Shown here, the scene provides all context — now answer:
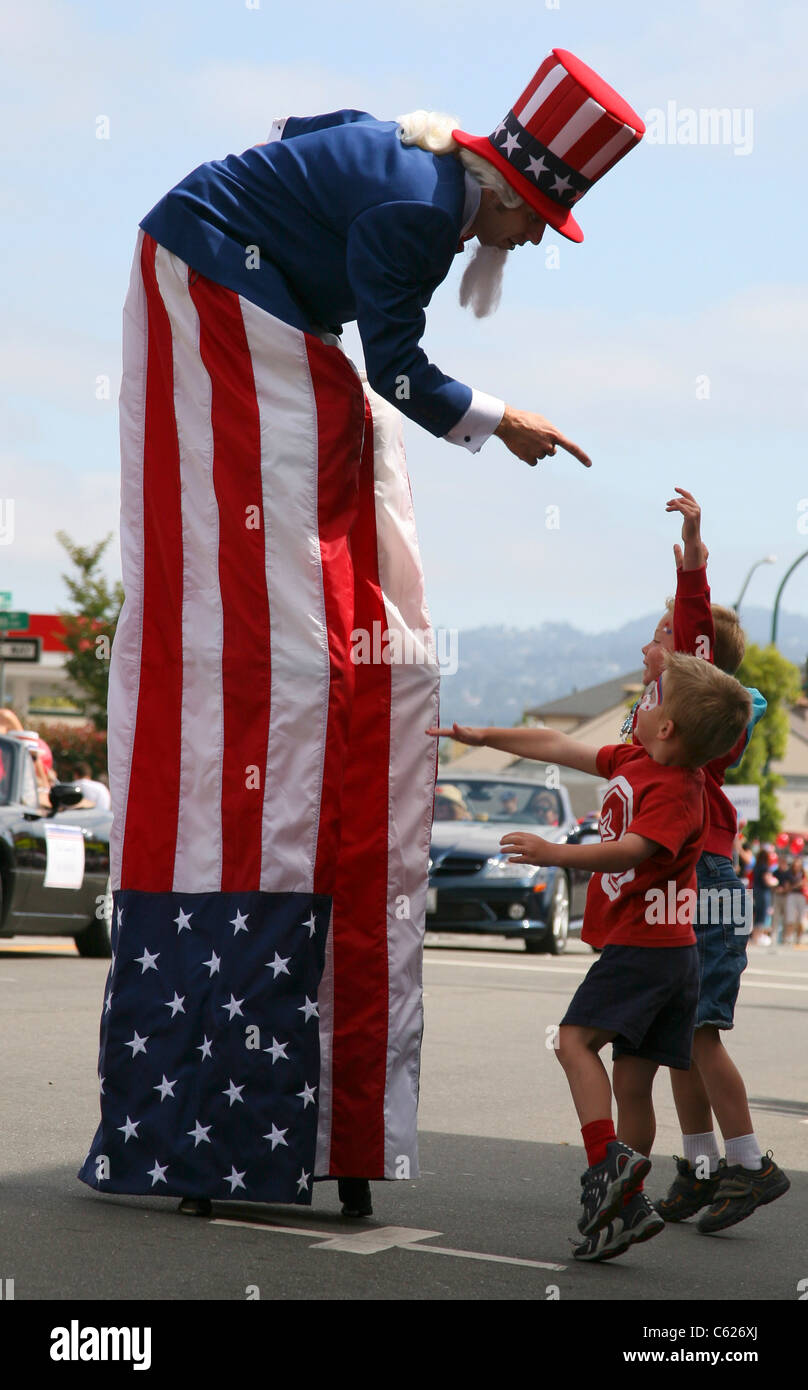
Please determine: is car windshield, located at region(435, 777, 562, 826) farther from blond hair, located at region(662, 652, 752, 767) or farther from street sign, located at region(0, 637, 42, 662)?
blond hair, located at region(662, 652, 752, 767)

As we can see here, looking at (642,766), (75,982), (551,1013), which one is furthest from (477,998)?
(642,766)

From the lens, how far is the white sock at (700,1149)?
14.8ft

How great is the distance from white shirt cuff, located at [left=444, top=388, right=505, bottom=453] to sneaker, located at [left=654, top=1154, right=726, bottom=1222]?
6.66ft

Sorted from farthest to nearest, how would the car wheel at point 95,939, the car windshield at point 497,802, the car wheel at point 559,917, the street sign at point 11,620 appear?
the street sign at point 11,620
the car windshield at point 497,802
the car wheel at point 559,917
the car wheel at point 95,939

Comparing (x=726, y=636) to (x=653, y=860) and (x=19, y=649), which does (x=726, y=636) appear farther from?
(x=19, y=649)

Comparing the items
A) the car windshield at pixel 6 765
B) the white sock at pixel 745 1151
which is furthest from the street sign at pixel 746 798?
the white sock at pixel 745 1151

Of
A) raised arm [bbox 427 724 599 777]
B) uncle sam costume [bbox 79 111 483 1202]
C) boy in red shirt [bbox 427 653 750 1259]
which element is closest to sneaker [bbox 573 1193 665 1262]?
boy in red shirt [bbox 427 653 750 1259]

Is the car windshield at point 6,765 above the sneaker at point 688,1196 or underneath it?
above

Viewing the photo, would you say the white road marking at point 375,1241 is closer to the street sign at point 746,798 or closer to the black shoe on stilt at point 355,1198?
the black shoe on stilt at point 355,1198

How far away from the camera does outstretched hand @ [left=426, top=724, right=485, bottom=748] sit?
13.3 feet

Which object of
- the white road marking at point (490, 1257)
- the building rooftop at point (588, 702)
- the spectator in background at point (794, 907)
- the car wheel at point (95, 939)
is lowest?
the spectator in background at point (794, 907)

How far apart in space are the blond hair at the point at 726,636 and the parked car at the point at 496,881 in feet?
31.8

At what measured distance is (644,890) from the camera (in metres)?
4.01

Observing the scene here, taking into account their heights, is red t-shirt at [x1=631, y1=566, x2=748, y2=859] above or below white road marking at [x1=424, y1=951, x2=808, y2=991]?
above
